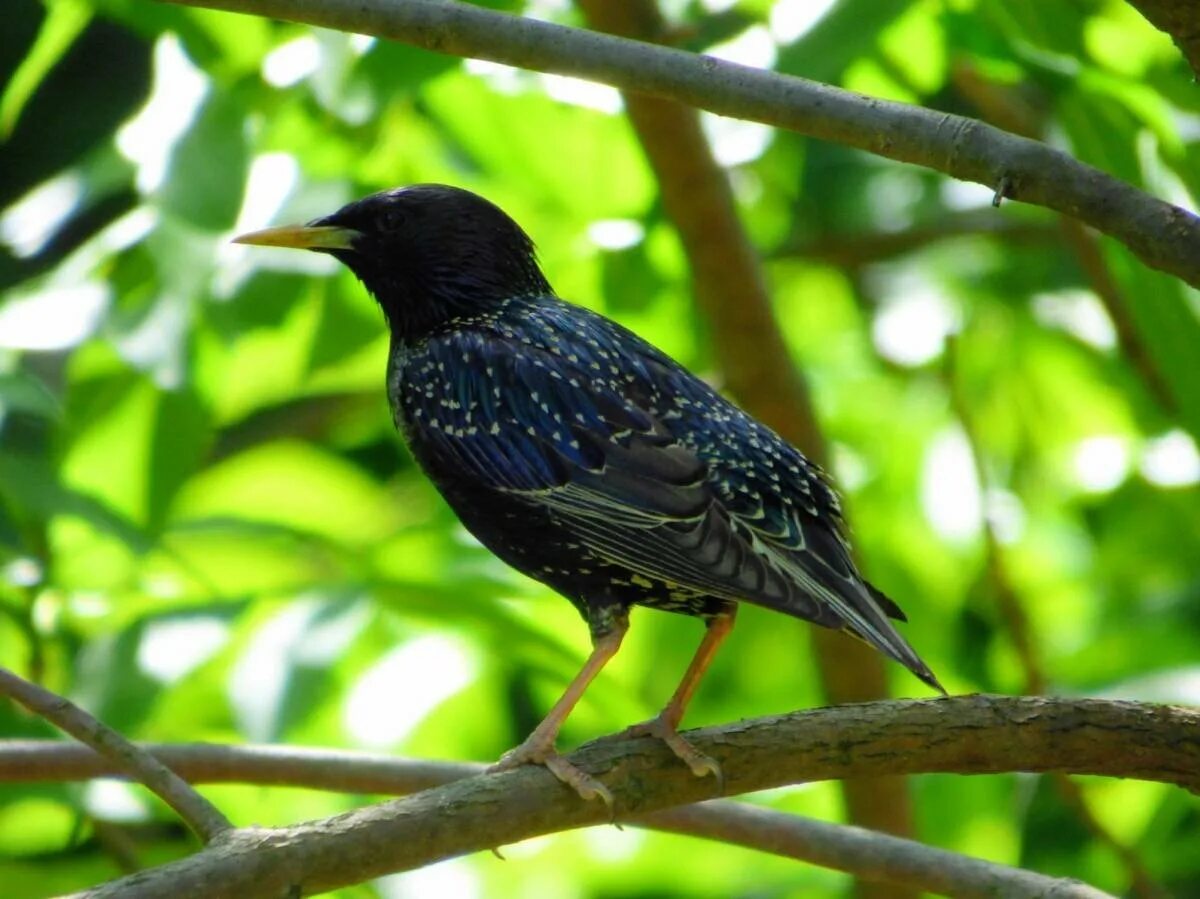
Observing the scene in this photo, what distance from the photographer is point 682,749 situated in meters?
3.84

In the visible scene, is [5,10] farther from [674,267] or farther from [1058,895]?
[1058,895]

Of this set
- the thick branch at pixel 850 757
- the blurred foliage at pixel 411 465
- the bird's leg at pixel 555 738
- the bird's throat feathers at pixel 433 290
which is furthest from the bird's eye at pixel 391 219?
the thick branch at pixel 850 757

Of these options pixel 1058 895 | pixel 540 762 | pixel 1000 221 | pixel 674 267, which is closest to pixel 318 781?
pixel 540 762

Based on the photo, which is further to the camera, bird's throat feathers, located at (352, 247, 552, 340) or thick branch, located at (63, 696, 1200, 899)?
bird's throat feathers, located at (352, 247, 552, 340)

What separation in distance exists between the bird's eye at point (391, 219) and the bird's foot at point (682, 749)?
1.76 meters

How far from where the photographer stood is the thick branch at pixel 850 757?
3.38 meters

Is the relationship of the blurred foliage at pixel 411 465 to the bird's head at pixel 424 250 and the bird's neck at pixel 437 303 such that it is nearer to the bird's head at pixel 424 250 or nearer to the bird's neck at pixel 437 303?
the bird's head at pixel 424 250

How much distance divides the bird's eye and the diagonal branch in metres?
1.60

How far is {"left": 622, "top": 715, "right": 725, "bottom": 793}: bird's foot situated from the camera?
3.76 m

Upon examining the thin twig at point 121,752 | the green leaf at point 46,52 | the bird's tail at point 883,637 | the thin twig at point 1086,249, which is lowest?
the thin twig at point 121,752

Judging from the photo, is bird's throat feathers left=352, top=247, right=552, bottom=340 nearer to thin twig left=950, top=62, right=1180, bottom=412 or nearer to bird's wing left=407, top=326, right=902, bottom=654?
bird's wing left=407, top=326, right=902, bottom=654

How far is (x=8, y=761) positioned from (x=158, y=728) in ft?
5.08

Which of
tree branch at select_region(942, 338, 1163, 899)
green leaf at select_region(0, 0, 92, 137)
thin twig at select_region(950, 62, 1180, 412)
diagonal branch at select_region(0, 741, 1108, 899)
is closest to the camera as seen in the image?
diagonal branch at select_region(0, 741, 1108, 899)

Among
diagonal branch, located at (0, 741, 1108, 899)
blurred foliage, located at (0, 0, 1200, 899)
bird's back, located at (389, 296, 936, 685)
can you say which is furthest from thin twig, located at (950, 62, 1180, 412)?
diagonal branch, located at (0, 741, 1108, 899)
